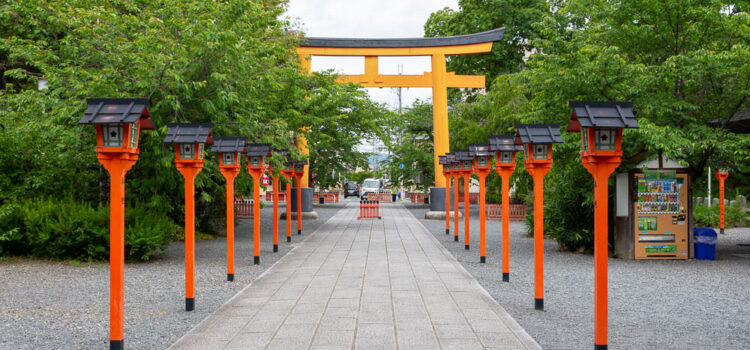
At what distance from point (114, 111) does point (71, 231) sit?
7.89m

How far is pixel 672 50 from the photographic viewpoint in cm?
1396

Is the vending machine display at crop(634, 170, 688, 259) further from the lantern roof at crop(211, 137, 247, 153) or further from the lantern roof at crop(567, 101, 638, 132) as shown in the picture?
the lantern roof at crop(211, 137, 247, 153)

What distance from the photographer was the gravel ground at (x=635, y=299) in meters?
6.73

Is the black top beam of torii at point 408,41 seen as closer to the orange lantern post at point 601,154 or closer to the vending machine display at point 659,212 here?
the vending machine display at point 659,212

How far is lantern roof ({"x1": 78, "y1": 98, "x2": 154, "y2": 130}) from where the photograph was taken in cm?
594

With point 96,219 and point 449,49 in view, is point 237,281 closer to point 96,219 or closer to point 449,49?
point 96,219

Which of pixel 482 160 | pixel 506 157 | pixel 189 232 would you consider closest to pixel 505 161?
pixel 506 157

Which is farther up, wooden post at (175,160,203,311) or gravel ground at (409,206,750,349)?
wooden post at (175,160,203,311)

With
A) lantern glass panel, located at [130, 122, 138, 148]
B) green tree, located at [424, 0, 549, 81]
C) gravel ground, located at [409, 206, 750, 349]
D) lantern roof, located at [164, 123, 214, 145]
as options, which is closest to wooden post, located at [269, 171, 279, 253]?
gravel ground, located at [409, 206, 750, 349]

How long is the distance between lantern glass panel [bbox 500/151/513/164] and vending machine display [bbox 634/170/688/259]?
4165mm

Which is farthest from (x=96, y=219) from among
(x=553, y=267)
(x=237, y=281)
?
(x=553, y=267)

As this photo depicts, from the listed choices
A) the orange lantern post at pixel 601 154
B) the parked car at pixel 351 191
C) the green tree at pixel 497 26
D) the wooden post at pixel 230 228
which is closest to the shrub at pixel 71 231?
the wooden post at pixel 230 228

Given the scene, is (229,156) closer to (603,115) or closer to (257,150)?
(257,150)

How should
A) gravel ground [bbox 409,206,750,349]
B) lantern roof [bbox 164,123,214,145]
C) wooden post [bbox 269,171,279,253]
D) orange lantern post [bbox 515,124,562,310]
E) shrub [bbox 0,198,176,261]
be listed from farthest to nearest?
1. wooden post [bbox 269,171,279,253]
2. shrub [bbox 0,198,176,261]
3. orange lantern post [bbox 515,124,562,310]
4. lantern roof [bbox 164,123,214,145]
5. gravel ground [bbox 409,206,750,349]
